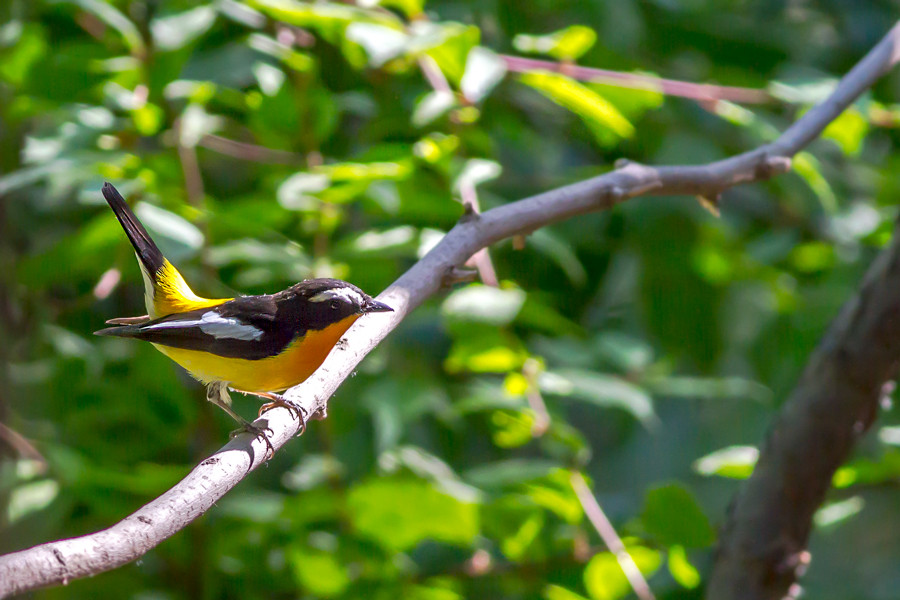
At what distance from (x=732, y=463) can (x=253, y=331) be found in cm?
157

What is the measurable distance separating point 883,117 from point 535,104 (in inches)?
59.1

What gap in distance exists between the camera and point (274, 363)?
2.53 meters

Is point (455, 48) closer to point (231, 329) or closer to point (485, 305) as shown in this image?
point (485, 305)

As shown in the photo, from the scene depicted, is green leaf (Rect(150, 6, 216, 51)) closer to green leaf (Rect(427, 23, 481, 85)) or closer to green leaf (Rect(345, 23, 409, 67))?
green leaf (Rect(345, 23, 409, 67))

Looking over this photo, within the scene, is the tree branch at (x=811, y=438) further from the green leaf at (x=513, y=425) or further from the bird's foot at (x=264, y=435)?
the bird's foot at (x=264, y=435)

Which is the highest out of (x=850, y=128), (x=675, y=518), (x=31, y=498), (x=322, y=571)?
(x=850, y=128)

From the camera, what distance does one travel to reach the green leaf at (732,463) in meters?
2.78

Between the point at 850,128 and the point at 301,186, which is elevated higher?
the point at 850,128

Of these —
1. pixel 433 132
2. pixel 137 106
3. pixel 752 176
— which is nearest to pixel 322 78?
pixel 433 132

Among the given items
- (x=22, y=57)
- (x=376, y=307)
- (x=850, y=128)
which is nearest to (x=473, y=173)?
(x=376, y=307)

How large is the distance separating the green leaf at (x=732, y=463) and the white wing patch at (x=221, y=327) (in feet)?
4.83

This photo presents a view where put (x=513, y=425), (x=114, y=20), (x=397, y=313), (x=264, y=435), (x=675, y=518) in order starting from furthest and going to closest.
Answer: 1. (x=513, y=425)
2. (x=114, y=20)
3. (x=675, y=518)
4. (x=397, y=313)
5. (x=264, y=435)

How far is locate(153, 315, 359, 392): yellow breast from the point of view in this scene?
99.7 inches

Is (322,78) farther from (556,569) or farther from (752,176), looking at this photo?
(556,569)
